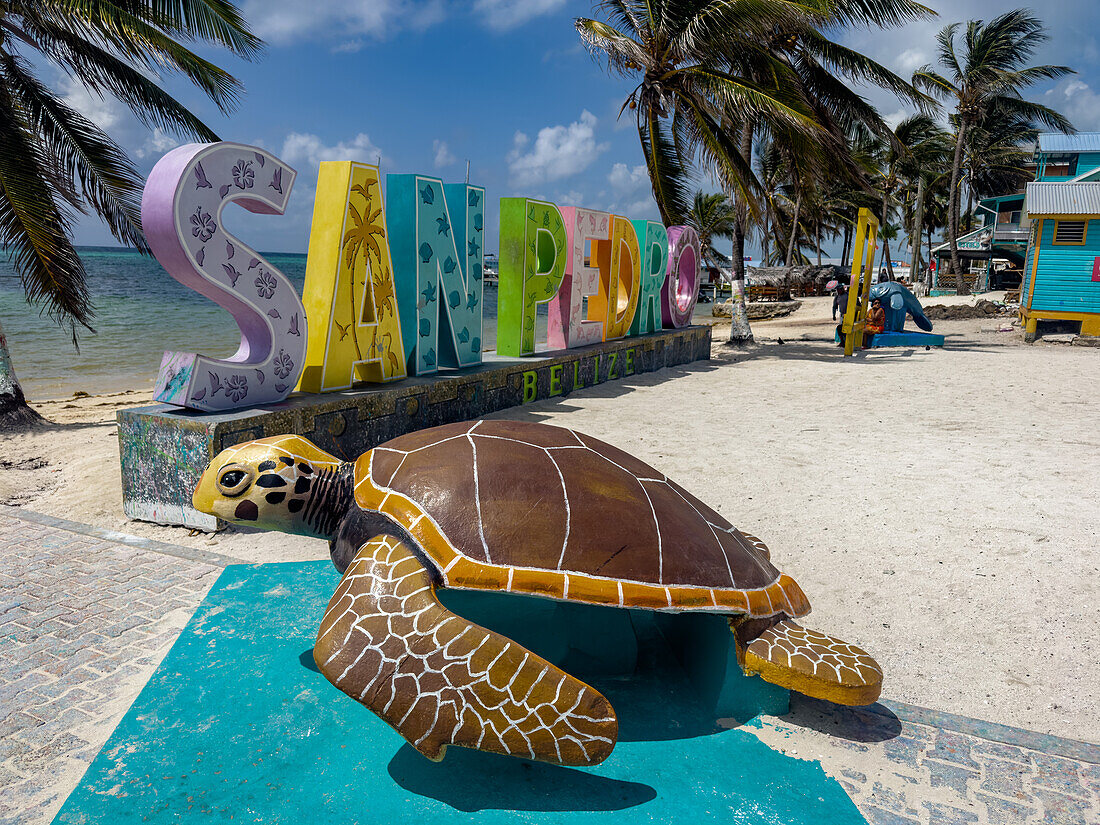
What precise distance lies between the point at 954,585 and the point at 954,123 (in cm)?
3828

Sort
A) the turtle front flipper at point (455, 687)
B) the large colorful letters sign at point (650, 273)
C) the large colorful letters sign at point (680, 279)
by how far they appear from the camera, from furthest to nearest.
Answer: the large colorful letters sign at point (680, 279)
the large colorful letters sign at point (650, 273)
the turtle front flipper at point (455, 687)

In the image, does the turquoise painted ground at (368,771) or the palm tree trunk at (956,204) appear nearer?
the turquoise painted ground at (368,771)

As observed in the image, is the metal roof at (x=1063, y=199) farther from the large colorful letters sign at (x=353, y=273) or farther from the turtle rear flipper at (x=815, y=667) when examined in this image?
the turtle rear flipper at (x=815, y=667)

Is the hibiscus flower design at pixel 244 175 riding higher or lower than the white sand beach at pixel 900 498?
higher

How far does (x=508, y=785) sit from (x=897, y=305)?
1615 cm

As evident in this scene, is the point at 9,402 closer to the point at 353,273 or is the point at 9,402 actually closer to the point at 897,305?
the point at 353,273

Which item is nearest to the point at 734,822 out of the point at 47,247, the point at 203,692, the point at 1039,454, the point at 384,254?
the point at 203,692

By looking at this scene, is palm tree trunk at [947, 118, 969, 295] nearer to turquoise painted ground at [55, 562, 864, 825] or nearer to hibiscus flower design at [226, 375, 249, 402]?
hibiscus flower design at [226, 375, 249, 402]

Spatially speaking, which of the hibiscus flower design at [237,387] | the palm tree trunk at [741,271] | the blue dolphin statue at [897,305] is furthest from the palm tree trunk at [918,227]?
the hibiscus flower design at [237,387]

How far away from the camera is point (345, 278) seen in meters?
5.82

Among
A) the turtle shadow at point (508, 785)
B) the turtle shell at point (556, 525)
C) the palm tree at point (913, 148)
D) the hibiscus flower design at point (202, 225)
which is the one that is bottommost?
the turtle shadow at point (508, 785)

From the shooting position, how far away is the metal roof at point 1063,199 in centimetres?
1537

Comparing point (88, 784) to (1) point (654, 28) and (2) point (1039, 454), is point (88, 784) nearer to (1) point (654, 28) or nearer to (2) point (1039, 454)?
(2) point (1039, 454)

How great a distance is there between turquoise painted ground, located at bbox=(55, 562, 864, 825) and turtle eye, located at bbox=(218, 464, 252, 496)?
2.68 feet
